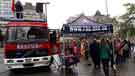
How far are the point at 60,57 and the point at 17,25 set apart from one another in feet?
8.90

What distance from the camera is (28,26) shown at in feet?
54.1

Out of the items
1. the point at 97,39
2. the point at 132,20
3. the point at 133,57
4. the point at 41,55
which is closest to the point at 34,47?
the point at 41,55

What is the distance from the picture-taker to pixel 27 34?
16.2 metres

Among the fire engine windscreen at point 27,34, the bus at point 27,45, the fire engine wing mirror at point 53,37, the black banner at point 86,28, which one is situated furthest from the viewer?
the fire engine wing mirror at point 53,37

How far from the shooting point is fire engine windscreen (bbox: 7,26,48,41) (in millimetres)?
16094

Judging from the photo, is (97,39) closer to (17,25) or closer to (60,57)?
(60,57)

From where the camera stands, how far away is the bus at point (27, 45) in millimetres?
15930

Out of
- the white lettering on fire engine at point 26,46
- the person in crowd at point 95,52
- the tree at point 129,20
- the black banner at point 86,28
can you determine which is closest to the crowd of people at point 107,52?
the person in crowd at point 95,52

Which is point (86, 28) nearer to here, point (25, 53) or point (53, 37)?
point (53, 37)

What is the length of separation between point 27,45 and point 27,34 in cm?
57

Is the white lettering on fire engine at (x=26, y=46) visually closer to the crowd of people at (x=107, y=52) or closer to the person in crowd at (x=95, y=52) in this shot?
the crowd of people at (x=107, y=52)

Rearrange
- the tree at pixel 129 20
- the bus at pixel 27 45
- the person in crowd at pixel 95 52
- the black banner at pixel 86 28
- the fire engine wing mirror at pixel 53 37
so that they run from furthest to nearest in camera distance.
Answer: the tree at pixel 129 20
the person in crowd at pixel 95 52
the fire engine wing mirror at pixel 53 37
the bus at pixel 27 45
the black banner at pixel 86 28

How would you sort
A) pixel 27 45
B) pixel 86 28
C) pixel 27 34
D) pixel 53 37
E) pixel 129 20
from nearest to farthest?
1. pixel 86 28
2. pixel 27 45
3. pixel 27 34
4. pixel 53 37
5. pixel 129 20

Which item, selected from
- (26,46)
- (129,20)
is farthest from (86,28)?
(129,20)
